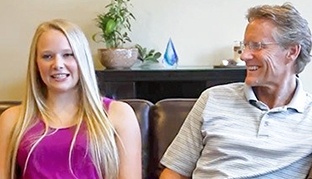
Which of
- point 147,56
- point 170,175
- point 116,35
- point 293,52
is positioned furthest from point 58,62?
point 147,56

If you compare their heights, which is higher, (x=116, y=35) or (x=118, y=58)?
(x=116, y=35)

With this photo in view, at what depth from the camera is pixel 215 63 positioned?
379cm

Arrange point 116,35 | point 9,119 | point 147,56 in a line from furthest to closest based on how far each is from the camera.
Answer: point 147,56 → point 116,35 → point 9,119

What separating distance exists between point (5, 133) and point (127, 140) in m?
0.48

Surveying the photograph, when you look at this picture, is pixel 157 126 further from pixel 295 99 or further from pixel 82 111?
pixel 295 99

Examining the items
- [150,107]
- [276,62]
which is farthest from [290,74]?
[150,107]

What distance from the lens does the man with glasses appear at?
6.07 ft

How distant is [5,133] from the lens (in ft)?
6.58

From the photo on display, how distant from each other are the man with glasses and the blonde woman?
214 millimetres

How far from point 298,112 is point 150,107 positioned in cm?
64

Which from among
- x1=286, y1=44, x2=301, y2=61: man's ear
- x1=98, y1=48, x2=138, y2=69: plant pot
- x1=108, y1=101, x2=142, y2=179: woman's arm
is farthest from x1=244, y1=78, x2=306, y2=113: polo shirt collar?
x1=98, y1=48, x2=138, y2=69: plant pot

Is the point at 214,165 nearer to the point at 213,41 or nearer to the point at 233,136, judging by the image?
the point at 233,136

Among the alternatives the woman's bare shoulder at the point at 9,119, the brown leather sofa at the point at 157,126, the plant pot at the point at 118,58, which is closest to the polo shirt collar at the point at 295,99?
the brown leather sofa at the point at 157,126

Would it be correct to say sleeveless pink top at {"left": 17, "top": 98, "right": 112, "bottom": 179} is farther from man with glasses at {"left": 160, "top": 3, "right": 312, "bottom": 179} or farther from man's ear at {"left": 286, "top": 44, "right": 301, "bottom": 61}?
man's ear at {"left": 286, "top": 44, "right": 301, "bottom": 61}
